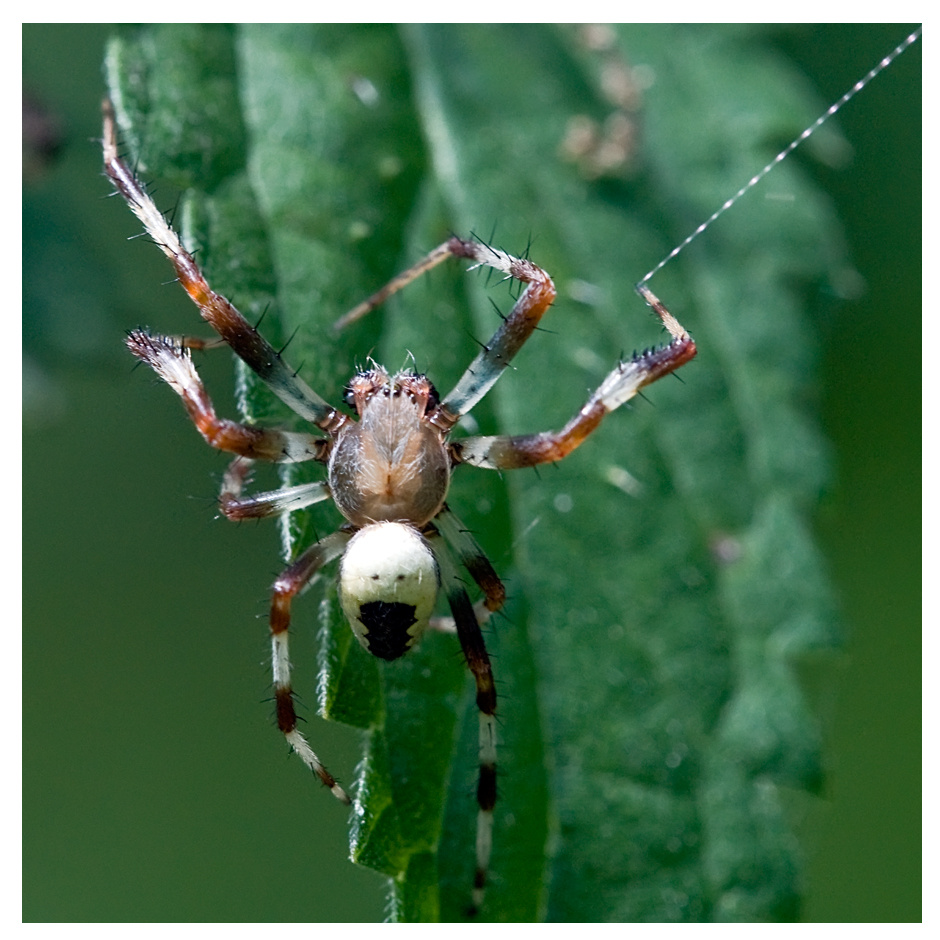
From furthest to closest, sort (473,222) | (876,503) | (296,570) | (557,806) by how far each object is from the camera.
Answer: (876,503) < (473,222) < (557,806) < (296,570)

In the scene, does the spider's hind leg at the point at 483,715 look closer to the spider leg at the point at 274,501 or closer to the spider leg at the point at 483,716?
the spider leg at the point at 483,716

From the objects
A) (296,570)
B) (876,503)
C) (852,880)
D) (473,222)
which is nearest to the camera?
(296,570)

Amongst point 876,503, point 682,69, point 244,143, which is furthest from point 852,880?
point 244,143

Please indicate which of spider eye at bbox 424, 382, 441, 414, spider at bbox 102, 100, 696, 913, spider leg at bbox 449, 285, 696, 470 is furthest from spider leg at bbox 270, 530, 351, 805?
spider leg at bbox 449, 285, 696, 470

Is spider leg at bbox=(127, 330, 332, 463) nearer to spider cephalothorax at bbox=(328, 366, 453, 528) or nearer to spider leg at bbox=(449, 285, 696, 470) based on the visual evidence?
spider cephalothorax at bbox=(328, 366, 453, 528)

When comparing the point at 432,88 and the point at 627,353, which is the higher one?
the point at 432,88

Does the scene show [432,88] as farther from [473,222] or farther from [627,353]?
[627,353]

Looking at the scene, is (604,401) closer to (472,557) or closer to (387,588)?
(472,557)
